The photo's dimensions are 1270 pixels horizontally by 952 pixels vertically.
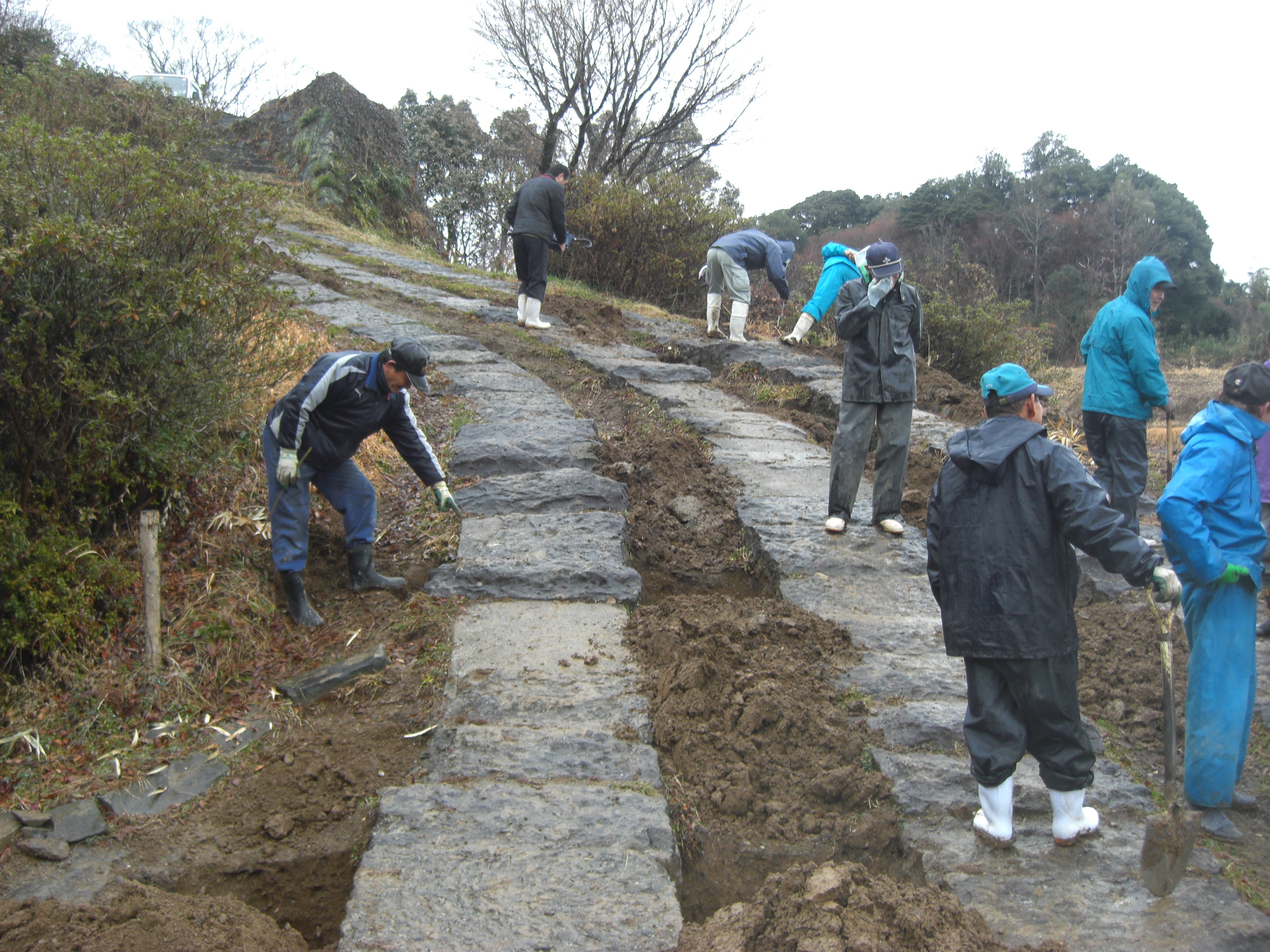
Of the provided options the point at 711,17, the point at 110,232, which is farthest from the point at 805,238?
the point at 110,232

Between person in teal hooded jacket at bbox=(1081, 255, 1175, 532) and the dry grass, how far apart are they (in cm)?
→ 385

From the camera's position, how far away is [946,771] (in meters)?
3.28

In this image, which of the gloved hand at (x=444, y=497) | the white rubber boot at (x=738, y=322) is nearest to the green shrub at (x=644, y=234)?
the white rubber boot at (x=738, y=322)

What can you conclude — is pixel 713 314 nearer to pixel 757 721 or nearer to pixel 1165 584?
pixel 757 721

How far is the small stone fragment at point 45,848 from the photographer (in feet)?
9.22

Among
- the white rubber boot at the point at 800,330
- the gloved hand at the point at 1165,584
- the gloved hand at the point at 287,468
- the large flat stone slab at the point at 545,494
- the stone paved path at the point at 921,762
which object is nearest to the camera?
the stone paved path at the point at 921,762

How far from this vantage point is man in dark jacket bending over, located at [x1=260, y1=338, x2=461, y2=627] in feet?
14.0

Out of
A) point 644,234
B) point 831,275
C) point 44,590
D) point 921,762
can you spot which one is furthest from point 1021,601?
point 644,234

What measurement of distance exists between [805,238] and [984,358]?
2887 centimetres

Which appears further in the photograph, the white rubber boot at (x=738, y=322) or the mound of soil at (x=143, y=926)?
the white rubber boot at (x=738, y=322)

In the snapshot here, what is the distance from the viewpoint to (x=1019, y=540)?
114 inches

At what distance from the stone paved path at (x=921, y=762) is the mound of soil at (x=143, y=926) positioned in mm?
294

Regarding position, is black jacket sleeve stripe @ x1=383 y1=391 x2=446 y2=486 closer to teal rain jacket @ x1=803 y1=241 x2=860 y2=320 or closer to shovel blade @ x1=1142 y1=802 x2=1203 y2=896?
teal rain jacket @ x1=803 y1=241 x2=860 y2=320

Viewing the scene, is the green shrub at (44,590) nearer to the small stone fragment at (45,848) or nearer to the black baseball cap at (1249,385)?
the small stone fragment at (45,848)
